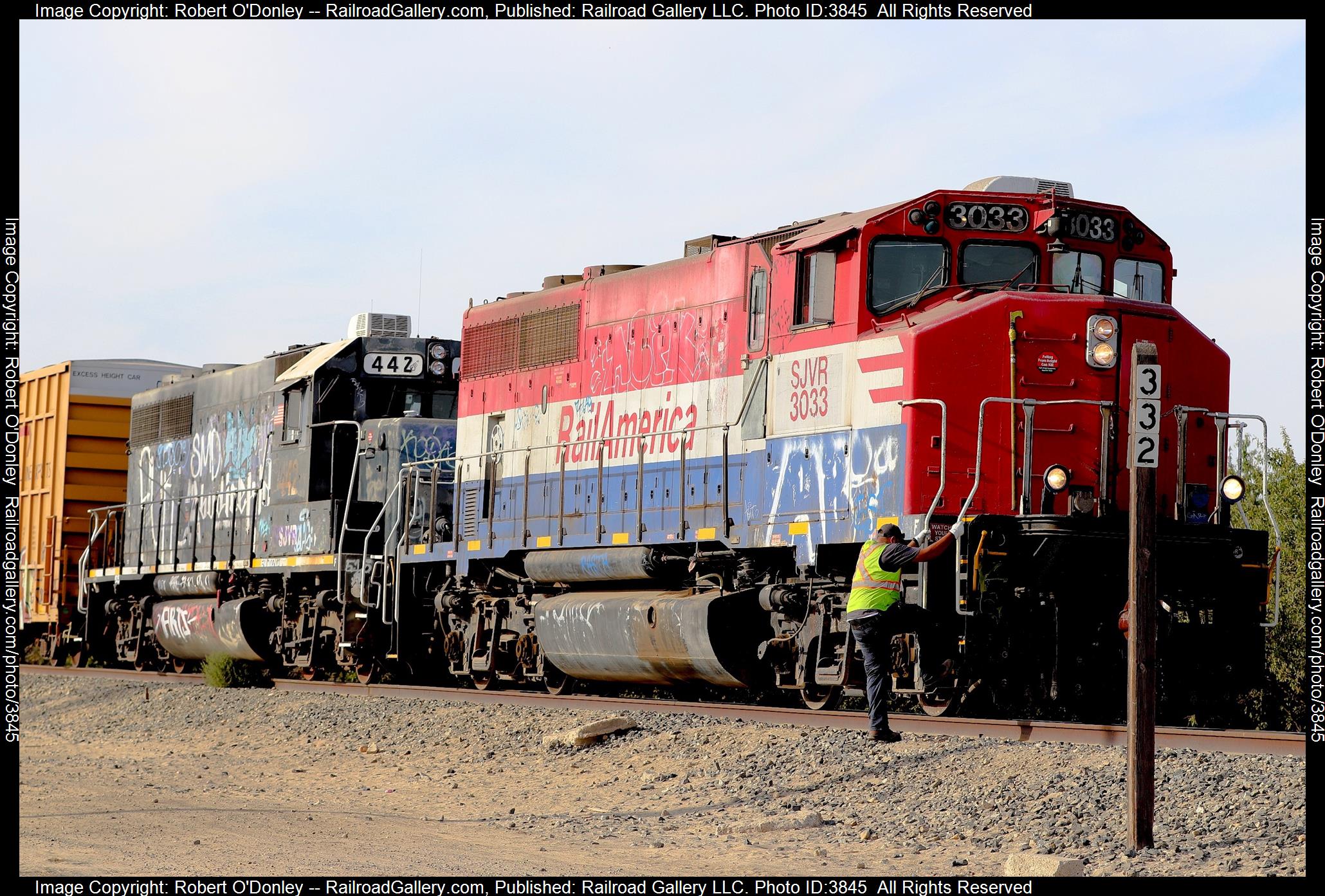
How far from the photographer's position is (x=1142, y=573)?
861cm

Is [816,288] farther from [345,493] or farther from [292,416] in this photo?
[292,416]

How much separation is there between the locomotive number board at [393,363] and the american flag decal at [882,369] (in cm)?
820

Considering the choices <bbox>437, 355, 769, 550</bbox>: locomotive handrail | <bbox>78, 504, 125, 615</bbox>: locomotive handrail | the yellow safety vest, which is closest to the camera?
the yellow safety vest

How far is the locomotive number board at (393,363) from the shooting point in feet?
61.3

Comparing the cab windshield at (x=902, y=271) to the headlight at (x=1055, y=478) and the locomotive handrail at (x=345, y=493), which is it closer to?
the headlight at (x=1055, y=478)

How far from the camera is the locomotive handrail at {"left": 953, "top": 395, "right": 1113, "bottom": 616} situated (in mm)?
10742

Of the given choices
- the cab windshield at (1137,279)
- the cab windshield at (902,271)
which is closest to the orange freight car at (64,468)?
the cab windshield at (902,271)

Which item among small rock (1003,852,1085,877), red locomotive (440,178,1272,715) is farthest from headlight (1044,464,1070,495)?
small rock (1003,852,1085,877)

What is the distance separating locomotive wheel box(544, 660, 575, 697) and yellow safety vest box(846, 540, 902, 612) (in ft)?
16.7

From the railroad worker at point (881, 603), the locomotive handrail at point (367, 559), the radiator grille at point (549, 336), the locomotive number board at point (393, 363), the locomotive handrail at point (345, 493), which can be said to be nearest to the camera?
the railroad worker at point (881, 603)

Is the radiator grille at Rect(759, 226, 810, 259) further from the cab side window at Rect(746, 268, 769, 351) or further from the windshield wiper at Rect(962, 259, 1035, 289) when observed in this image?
the windshield wiper at Rect(962, 259, 1035, 289)

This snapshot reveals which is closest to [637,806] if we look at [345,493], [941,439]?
[941,439]
